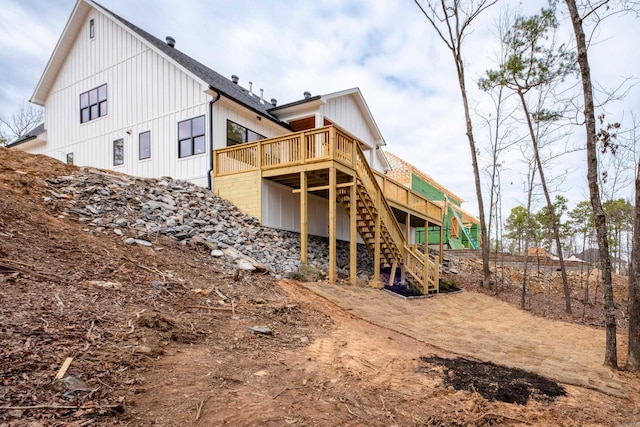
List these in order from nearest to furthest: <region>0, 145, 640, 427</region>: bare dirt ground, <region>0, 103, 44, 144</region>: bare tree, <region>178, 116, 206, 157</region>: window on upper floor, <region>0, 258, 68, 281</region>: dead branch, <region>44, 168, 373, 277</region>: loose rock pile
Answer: <region>0, 145, 640, 427</region>: bare dirt ground
<region>0, 258, 68, 281</region>: dead branch
<region>44, 168, 373, 277</region>: loose rock pile
<region>178, 116, 206, 157</region>: window on upper floor
<region>0, 103, 44, 144</region>: bare tree

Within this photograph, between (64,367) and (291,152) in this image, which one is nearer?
(64,367)

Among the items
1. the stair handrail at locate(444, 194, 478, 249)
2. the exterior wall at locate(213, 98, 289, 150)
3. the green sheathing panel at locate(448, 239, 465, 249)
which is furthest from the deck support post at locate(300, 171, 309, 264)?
A: the stair handrail at locate(444, 194, 478, 249)

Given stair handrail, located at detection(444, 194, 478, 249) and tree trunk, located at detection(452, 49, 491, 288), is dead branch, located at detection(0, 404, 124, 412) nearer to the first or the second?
tree trunk, located at detection(452, 49, 491, 288)

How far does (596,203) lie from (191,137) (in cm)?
1148

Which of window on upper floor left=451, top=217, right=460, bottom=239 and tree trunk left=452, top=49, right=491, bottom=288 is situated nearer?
tree trunk left=452, top=49, right=491, bottom=288

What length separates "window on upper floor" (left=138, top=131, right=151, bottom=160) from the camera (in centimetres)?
1351

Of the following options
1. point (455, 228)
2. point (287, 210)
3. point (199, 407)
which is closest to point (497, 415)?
point (199, 407)

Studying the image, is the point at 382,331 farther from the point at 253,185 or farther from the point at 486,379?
the point at 253,185

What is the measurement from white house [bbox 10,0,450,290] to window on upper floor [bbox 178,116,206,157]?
0.12 ft

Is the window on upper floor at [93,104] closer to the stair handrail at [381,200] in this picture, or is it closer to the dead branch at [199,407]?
the stair handrail at [381,200]

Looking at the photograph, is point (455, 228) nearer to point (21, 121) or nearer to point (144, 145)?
point (144, 145)

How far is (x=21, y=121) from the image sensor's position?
2808cm

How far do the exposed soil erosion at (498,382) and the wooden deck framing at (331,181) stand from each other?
16.3 feet

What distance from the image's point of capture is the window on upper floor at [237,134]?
12.7 metres
